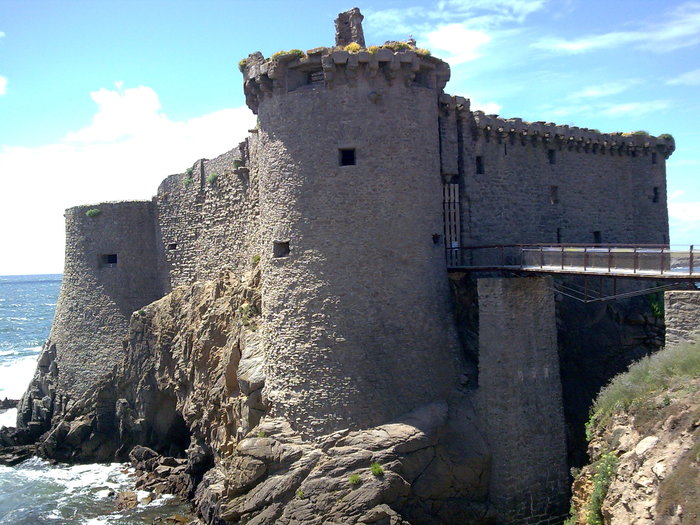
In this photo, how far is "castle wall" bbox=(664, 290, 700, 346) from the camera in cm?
1549

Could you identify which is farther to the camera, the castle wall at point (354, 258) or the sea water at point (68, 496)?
the sea water at point (68, 496)

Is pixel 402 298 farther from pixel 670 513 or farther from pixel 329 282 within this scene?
pixel 670 513

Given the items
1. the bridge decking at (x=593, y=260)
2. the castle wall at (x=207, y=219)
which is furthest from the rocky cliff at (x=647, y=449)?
the castle wall at (x=207, y=219)

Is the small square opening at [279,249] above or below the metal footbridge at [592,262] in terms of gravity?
above

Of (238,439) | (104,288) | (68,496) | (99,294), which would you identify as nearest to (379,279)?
(238,439)

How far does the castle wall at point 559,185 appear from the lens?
25109 millimetres

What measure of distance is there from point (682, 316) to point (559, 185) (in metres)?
12.6

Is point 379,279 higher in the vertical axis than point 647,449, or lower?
higher

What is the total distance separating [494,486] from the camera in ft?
67.3

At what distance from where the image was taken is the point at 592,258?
18.9 meters

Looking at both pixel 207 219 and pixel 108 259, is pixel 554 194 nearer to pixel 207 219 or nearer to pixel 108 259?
pixel 207 219

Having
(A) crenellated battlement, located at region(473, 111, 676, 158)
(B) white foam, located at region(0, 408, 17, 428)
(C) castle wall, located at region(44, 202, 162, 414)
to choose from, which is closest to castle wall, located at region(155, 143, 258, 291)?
(C) castle wall, located at region(44, 202, 162, 414)

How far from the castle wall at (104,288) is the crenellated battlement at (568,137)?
56.5 ft

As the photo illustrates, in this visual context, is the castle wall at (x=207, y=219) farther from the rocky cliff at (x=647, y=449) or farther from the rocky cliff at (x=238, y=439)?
the rocky cliff at (x=647, y=449)
